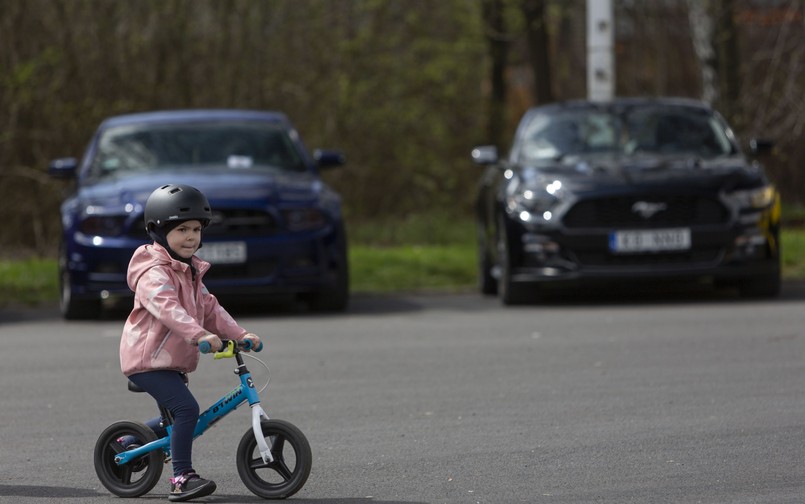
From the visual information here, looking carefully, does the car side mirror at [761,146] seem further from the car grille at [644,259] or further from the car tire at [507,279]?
the car tire at [507,279]

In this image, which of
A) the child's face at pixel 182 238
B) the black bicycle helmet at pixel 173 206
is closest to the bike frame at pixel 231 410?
the child's face at pixel 182 238

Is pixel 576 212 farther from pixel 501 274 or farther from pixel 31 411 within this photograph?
pixel 31 411

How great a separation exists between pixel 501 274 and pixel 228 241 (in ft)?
7.21

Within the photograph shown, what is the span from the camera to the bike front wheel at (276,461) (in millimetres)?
6324

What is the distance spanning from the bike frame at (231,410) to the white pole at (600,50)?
499 inches

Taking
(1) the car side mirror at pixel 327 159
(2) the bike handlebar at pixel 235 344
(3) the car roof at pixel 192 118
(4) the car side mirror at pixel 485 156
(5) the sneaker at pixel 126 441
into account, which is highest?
(2) the bike handlebar at pixel 235 344

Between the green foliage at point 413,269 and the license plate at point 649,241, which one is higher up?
the license plate at point 649,241

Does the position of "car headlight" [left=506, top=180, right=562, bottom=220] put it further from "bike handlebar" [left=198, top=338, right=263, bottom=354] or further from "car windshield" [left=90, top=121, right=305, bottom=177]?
"bike handlebar" [left=198, top=338, right=263, bottom=354]

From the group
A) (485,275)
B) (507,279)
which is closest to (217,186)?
(507,279)

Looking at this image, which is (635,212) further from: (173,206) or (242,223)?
(173,206)

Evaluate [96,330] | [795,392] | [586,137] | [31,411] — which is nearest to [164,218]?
[31,411]

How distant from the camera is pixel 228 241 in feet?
43.3

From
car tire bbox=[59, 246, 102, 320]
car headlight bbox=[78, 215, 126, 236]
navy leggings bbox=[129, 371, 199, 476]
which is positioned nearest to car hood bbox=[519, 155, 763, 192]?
car headlight bbox=[78, 215, 126, 236]

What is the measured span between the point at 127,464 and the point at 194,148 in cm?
835
